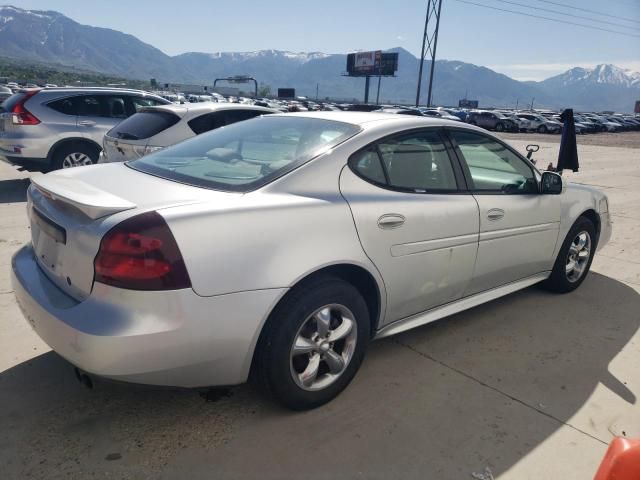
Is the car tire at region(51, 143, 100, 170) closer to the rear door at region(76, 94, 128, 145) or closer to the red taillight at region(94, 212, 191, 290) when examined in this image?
the rear door at region(76, 94, 128, 145)

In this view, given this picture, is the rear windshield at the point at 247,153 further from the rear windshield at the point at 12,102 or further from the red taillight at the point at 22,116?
the rear windshield at the point at 12,102

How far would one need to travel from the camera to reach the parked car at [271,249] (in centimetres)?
203

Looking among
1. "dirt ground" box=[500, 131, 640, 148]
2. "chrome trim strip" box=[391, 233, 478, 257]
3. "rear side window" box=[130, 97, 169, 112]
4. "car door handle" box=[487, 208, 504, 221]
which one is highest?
"rear side window" box=[130, 97, 169, 112]

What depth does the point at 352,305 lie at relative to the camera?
2.59m

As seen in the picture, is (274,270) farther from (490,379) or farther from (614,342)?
(614,342)

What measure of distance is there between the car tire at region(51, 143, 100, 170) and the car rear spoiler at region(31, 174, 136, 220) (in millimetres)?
5600

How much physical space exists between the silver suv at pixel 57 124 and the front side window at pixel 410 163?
20.6 feet

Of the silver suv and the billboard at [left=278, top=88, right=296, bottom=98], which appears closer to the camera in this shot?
the silver suv

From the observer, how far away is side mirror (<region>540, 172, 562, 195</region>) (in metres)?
3.80

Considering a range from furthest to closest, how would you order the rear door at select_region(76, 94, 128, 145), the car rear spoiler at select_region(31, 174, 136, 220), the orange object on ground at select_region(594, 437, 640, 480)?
the rear door at select_region(76, 94, 128, 145) → the car rear spoiler at select_region(31, 174, 136, 220) → the orange object on ground at select_region(594, 437, 640, 480)

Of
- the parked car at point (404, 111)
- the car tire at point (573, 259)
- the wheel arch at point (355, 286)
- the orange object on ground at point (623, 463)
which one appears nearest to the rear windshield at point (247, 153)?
the wheel arch at point (355, 286)

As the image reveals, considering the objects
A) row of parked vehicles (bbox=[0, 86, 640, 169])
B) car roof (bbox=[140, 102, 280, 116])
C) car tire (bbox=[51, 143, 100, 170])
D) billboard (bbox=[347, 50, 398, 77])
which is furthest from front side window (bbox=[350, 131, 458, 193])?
billboard (bbox=[347, 50, 398, 77])

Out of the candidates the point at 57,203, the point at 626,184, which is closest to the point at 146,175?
the point at 57,203

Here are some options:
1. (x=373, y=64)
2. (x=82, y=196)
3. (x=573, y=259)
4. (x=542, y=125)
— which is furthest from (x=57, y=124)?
(x=373, y=64)
